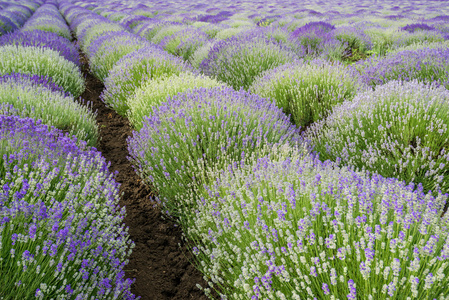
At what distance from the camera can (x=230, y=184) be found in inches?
93.7

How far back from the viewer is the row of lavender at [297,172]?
1.40m

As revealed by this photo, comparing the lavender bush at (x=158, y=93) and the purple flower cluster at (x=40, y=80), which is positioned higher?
the purple flower cluster at (x=40, y=80)

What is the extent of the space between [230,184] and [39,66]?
4128 millimetres

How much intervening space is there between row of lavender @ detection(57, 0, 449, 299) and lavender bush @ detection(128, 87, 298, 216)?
18mm

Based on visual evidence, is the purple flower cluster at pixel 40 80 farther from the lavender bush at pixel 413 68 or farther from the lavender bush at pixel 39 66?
the lavender bush at pixel 413 68

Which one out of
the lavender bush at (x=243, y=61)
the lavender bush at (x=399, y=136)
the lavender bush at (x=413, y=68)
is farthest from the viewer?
the lavender bush at (x=243, y=61)

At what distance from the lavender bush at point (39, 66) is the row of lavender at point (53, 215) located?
1.27 m

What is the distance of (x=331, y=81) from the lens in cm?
427

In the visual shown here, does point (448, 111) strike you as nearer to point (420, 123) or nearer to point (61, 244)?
point (420, 123)

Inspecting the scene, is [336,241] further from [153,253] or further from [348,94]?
[348,94]

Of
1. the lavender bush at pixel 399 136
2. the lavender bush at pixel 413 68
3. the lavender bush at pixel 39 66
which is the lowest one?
the lavender bush at pixel 399 136

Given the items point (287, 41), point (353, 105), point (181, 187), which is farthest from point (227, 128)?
point (287, 41)

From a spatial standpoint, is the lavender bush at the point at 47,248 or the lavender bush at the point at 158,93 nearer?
the lavender bush at the point at 47,248

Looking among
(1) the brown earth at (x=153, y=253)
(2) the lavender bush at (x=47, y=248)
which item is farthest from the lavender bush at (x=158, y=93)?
(2) the lavender bush at (x=47, y=248)
